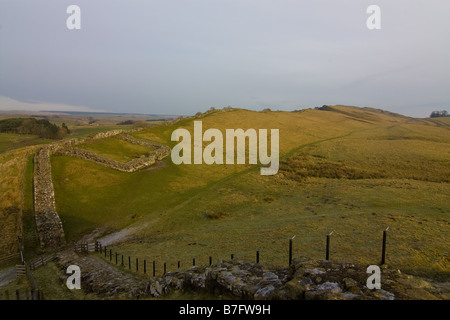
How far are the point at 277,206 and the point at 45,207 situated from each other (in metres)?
21.4

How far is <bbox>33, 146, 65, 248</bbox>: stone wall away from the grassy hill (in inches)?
38.3

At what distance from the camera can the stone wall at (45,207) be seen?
1992cm

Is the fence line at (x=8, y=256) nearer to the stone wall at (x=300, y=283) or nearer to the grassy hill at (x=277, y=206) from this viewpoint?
the grassy hill at (x=277, y=206)

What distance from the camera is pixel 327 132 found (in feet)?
239

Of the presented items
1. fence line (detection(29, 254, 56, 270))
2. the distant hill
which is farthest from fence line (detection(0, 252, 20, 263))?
the distant hill

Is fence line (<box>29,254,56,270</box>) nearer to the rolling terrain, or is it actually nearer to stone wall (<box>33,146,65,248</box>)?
the rolling terrain

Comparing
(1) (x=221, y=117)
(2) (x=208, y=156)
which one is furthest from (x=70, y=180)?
(1) (x=221, y=117)

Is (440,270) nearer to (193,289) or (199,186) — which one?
(193,289)

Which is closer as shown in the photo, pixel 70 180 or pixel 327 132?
pixel 70 180

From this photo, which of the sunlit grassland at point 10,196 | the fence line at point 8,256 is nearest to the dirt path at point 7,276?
the fence line at point 8,256

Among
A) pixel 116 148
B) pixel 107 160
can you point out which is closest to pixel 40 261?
pixel 107 160

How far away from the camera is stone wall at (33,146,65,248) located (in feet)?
65.3

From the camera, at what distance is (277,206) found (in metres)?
25.6
